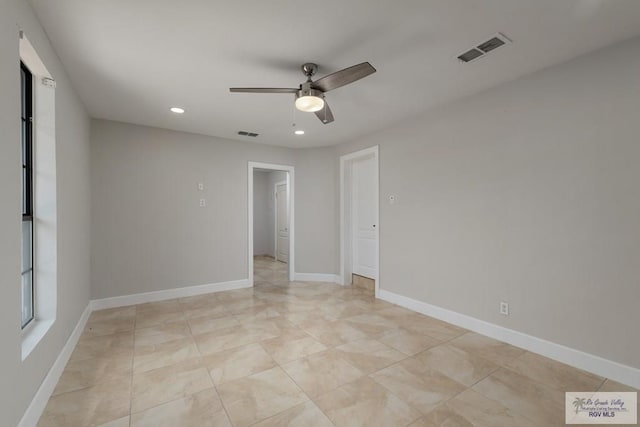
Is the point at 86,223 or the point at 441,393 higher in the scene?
the point at 86,223

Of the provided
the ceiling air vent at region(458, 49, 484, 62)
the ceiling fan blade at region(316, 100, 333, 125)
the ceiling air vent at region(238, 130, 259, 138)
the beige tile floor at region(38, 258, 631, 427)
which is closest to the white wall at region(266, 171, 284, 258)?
the ceiling air vent at region(238, 130, 259, 138)

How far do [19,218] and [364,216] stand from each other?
13.4 ft

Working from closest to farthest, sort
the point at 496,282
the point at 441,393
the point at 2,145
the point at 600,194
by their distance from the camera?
the point at 2,145 < the point at 441,393 < the point at 600,194 < the point at 496,282

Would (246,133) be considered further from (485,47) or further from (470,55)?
(485,47)

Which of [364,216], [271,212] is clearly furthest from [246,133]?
[271,212]

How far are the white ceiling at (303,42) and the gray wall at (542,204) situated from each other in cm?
31

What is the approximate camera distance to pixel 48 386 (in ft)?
6.36

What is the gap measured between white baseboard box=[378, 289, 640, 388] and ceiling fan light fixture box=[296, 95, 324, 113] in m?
2.74

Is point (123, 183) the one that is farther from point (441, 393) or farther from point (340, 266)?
point (441, 393)

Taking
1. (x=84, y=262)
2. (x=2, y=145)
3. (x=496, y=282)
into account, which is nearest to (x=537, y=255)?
(x=496, y=282)

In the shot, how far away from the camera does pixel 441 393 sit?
200 centimetres

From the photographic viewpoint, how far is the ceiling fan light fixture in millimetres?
2254

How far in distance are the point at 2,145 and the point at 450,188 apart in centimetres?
366

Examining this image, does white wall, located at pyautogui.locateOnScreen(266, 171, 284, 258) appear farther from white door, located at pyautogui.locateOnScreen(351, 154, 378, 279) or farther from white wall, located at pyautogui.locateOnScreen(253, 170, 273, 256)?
white door, located at pyautogui.locateOnScreen(351, 154, 378, 279)
